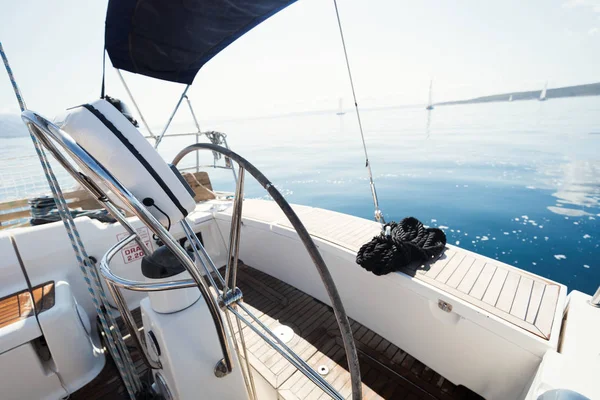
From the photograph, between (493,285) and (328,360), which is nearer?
(493,285)

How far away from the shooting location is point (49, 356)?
1569 millimetres

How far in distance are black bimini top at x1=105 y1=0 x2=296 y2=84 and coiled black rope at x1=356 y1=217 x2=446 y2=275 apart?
1564 millimetres

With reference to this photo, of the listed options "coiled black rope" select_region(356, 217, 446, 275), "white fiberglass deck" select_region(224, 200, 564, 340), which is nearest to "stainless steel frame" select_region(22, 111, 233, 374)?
"coiled black rope" select_region(356, 217, 446, 275)

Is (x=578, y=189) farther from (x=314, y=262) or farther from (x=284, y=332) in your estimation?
(x=314, y=262)

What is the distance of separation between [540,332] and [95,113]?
6.74 feet

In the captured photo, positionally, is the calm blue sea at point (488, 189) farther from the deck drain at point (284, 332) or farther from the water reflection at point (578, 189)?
the deck drain at point (284, 332)

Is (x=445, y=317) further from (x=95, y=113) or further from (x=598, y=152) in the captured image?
(x=598, y=152)

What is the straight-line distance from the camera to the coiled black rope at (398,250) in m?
1.75

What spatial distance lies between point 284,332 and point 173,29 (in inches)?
87.2

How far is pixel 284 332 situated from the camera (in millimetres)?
2111

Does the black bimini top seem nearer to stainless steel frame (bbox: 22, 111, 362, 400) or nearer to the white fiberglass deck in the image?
stainless steel frame (bbox: 22, 111, 362, 400)

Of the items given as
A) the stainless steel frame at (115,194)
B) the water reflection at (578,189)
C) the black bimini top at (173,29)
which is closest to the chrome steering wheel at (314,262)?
the stainless steel frame at (115,194)

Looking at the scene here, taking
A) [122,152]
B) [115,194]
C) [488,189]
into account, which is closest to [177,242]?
[115,194]

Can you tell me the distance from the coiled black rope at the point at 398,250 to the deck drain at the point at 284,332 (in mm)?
865
